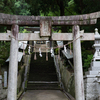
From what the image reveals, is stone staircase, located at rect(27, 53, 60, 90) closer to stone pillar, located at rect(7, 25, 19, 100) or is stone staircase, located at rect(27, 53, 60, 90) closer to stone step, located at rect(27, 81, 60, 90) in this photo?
stone step, located at rect(27, 81, 60, 90)

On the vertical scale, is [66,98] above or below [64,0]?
below

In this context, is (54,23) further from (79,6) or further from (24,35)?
(79,6)

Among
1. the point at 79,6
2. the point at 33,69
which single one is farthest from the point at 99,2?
the point at 33,69

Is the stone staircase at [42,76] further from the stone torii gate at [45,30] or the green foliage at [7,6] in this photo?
the green foliage at [7,6]

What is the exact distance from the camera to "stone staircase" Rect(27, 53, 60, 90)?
1295cm

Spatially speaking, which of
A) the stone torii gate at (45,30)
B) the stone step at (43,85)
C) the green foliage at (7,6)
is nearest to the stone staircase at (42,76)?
the stone step at (43,85)

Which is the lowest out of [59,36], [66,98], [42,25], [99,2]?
[66,98]

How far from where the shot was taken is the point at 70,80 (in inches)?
433

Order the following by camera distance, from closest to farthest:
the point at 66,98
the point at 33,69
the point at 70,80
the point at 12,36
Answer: the point at 12,36 → the point at 66,98 → the point at 70,80 → the point at 33,69

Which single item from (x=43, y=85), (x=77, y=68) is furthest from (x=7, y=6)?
(x=77, y=68)

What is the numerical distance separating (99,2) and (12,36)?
7.64 metres

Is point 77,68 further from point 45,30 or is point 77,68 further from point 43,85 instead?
point 43,85

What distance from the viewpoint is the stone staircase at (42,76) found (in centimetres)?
1295

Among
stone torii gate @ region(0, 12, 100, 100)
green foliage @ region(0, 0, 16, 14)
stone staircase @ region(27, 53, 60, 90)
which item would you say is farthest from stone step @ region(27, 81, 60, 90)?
green foliage @ region(0, 0, 16, 14)
